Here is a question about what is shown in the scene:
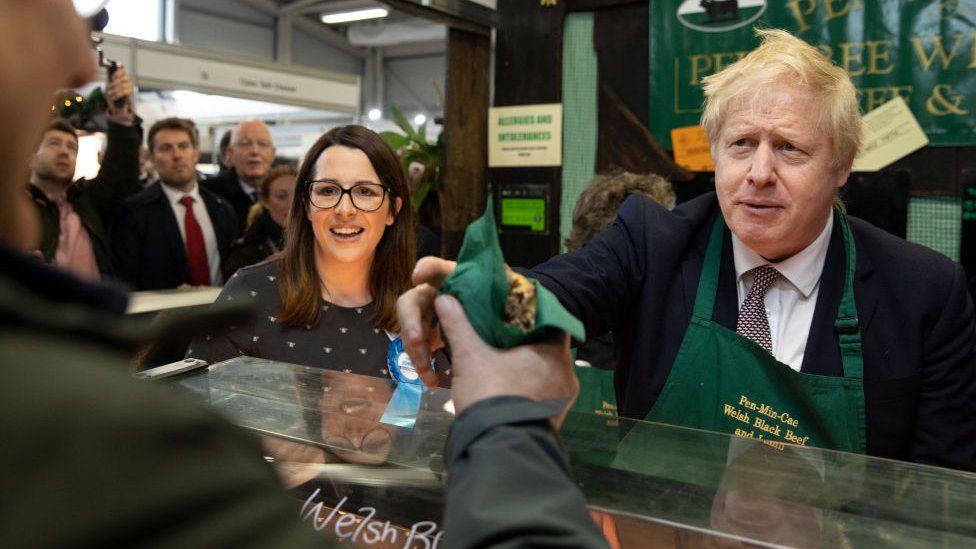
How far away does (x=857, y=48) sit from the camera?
Answer: 10.2 feet

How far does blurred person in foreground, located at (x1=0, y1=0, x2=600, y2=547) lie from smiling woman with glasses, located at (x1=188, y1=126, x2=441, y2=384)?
5.23 ft

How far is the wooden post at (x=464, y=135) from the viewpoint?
153 inches

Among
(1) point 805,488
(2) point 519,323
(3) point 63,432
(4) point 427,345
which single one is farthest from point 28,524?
(1) point 805,488

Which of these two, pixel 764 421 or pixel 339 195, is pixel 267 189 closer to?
pixel 339 195

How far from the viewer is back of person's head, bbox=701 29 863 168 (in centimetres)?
145

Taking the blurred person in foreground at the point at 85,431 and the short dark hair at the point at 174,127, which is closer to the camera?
the blurred person in foreground at the point at 85,431

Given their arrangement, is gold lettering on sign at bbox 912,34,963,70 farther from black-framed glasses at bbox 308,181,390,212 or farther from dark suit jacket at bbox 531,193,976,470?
black-framed glasses at bbox 308,181,390,212

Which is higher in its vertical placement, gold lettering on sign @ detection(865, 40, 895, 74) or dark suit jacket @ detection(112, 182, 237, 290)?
gold lettering on sign @ detection(865, 40, 895, 74)

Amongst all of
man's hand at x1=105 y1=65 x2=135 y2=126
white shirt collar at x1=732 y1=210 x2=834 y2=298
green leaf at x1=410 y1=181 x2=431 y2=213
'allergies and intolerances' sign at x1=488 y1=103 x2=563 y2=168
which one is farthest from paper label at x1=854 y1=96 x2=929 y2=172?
man's hand at x1=105 y1=65 x2=135 y2=126

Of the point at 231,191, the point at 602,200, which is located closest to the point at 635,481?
the point at 602,200

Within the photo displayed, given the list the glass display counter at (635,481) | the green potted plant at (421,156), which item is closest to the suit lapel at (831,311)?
the glass display counter at (635,481)

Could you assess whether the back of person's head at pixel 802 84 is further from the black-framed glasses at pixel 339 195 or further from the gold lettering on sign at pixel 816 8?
the gold lettering on sign at pixel 816 8

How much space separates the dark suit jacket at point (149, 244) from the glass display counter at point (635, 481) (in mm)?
3005

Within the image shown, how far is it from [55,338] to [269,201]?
3868 mm
